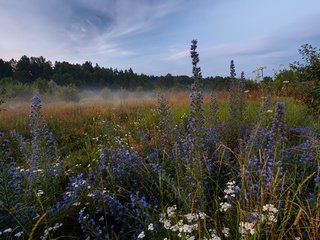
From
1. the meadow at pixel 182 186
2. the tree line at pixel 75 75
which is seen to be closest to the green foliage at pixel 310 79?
the meadow at pixel 182 186

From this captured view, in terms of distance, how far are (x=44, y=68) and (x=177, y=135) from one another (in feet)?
220

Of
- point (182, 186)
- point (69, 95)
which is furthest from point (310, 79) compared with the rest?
point (69, 95)

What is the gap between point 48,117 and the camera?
981cm

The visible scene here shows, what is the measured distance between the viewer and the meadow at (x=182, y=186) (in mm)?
2336

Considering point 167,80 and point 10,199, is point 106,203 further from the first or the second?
point 167,80

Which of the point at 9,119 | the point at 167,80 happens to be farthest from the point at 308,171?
the point at 167,80

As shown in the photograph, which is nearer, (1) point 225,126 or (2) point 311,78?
(1) point 225,126

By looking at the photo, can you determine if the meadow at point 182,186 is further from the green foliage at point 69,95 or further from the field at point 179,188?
the green foliage at point 69,95

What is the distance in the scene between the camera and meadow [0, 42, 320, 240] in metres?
2.34

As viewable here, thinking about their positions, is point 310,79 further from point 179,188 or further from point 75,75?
point 75,75

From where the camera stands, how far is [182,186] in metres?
3.24

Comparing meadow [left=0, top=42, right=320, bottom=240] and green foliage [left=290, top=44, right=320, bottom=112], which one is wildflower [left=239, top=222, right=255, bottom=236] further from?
green foliage [left=290, top=44, right=320, bottom=112]

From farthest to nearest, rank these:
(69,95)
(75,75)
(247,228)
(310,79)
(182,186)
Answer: (75,75), (69,95), (310,79), (182,186), (247,228)

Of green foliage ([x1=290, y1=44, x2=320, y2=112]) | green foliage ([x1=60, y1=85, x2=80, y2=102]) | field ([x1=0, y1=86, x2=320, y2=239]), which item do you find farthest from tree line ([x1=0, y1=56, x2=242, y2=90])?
field ([x1=0, y1=86, x2=320, y2=239])
